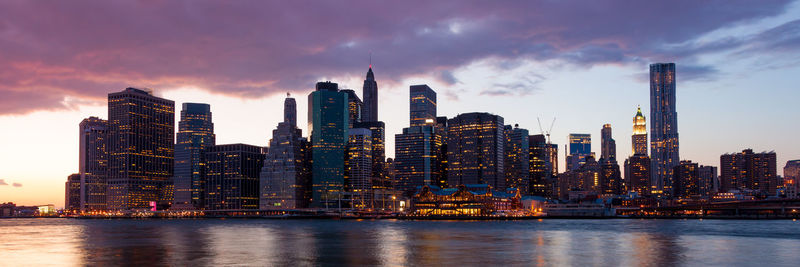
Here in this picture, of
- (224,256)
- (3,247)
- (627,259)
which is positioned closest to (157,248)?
(224,256)

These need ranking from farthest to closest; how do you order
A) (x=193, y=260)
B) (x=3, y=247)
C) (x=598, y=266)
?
(x=3, y=247) → (x=193, y=260) → (x=598, y=266)

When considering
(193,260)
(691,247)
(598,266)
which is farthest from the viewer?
(691,247)

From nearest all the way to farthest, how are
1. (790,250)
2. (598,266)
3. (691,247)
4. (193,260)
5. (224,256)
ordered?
(598,266), (193,260), (224,256), (790,250), (691,247)

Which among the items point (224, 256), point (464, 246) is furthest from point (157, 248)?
point (464, 246)

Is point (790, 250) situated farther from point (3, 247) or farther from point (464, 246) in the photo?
point (3, 247)

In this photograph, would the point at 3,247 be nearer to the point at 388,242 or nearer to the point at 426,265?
the point at 388,242

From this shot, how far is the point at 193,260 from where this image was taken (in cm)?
8400

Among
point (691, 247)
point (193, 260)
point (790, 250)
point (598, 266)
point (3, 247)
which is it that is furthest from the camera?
point (3, 247)

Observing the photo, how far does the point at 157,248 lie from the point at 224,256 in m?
20.2

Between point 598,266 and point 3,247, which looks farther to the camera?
point 3,247

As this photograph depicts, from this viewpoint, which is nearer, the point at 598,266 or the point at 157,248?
the point at 598,266

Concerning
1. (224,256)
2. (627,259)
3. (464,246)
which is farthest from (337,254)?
(627,259)

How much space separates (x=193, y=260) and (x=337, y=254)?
18454mm

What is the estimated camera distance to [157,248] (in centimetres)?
10512
